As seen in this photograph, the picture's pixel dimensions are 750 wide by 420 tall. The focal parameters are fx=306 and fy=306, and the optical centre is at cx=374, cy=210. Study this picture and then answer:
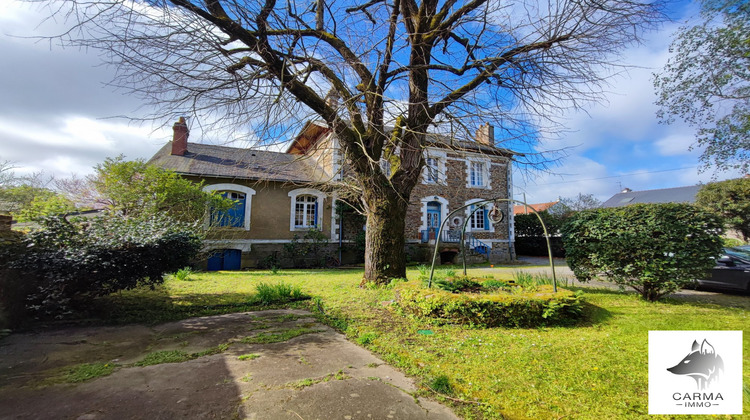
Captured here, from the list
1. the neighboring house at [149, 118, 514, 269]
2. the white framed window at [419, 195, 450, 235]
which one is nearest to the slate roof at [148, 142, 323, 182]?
the neighboring house at [149, 118, 514, 269]

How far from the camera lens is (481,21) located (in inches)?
215


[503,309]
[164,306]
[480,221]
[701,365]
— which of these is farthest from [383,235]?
[480,221]

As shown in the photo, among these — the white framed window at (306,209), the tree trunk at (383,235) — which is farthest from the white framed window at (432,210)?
the tree trunk at (383,235)

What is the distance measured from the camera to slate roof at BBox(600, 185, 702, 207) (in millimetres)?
31172

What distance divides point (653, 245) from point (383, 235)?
5078 millimetres

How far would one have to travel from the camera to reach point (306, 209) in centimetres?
1538

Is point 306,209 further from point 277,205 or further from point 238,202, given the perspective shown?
point 238,202

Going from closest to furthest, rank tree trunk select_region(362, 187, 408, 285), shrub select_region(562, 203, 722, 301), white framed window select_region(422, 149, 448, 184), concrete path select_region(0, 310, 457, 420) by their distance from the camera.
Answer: concrete path select_region(0, 310, 457, 420) < shrub select_region(562, 203, 722, 301) < tree trunk select_region(362, 187, 408, 285) < white framed window select_region(422, 149, 448, 184)

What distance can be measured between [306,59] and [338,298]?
14.7ft

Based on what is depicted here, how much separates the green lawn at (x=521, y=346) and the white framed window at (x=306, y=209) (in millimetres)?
8391

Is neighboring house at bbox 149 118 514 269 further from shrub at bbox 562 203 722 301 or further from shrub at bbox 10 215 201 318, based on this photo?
shrub at bbox 10 215 201 318

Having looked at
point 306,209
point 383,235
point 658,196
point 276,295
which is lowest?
point 276,295

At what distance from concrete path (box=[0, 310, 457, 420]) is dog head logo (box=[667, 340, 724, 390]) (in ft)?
7.03

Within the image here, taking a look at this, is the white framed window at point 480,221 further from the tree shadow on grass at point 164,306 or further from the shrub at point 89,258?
the shrub at point 89,258
